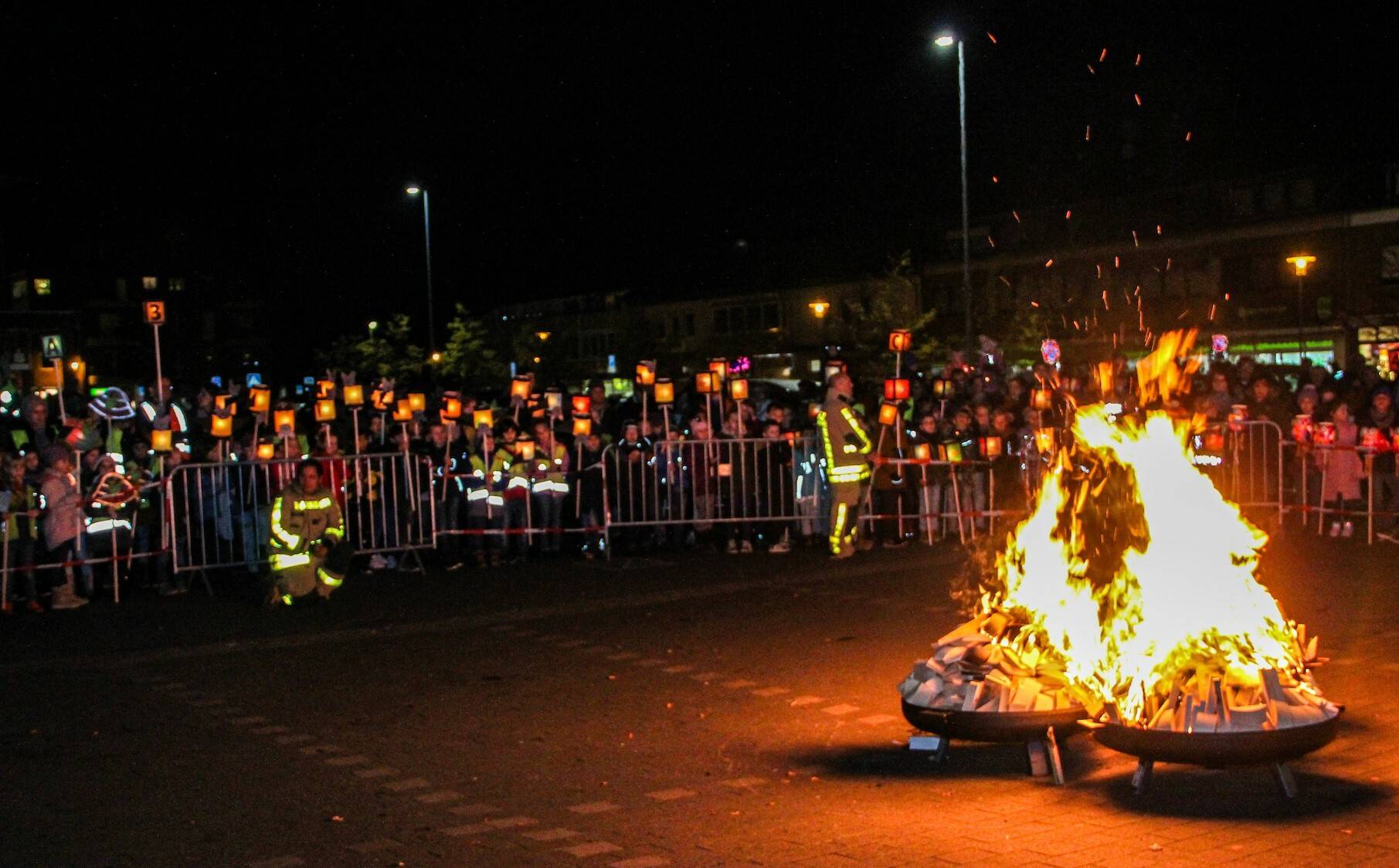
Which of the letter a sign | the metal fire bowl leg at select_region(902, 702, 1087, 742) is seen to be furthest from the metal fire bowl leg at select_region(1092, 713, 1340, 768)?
the letter a sign

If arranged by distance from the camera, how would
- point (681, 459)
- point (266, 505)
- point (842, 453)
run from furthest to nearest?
point (681, 459), point (842, 453), point (266, 505)

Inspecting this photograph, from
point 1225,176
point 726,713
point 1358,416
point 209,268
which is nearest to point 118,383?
point 209,268

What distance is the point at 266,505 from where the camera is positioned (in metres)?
15.9

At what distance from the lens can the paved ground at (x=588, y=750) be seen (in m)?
6.45

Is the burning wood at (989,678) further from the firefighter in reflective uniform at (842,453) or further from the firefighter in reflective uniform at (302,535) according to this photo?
the firefighter in reflective uniform at (842,453)

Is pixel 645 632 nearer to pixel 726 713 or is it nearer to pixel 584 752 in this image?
pixel 726 713

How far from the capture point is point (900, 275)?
5416cm

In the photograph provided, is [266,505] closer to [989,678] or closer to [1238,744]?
[989,678]

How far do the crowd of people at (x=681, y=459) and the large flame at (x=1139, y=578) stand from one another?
8.23 m

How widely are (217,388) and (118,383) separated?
152 ft

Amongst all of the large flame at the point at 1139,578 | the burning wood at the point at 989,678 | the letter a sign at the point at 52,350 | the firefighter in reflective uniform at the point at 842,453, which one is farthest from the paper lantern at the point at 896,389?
the letter a sign at the point at 52,350

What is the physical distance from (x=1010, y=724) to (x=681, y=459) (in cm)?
1058

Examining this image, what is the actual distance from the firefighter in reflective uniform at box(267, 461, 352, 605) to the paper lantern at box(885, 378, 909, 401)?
610cm

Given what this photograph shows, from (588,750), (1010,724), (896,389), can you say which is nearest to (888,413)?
(896,389)
